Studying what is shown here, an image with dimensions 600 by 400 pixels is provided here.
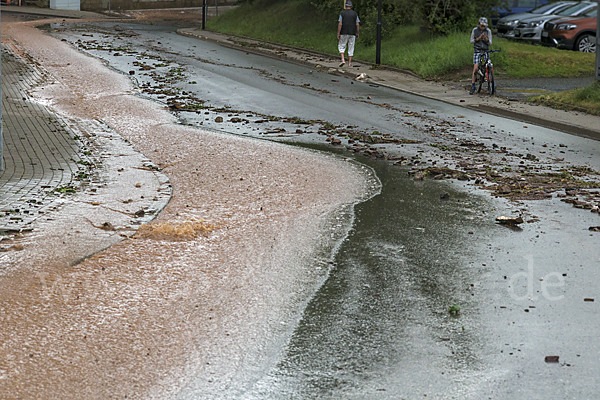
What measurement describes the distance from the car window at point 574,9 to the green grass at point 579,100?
11.3 metres

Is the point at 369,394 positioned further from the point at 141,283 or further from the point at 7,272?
the point at 7,272

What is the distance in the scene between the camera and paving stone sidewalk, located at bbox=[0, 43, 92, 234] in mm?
8102

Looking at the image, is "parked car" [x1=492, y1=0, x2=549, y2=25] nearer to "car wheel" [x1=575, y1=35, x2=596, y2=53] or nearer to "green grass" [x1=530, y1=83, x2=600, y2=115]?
"car wheel" [x1=575, y1=35, x2=596, y2=53]

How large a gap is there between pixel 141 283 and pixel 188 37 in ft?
94.7

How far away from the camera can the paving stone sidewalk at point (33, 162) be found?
8102 mm

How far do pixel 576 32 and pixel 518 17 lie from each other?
463cm

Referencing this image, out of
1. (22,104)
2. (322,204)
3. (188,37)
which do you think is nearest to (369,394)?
(322,204)

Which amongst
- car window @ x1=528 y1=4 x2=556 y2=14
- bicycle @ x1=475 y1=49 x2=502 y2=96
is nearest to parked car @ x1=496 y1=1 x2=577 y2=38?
car window @ x1=528 y1=4 x2=556 y2=14

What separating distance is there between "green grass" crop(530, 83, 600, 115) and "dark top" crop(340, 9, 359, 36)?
26.6 feet

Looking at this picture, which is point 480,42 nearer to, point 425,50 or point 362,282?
point 425,50

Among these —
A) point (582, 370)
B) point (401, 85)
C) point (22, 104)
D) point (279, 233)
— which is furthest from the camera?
point (401, 85)

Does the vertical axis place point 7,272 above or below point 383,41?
below

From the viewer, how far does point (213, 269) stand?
6.58 m

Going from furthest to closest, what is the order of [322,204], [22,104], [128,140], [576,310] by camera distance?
[22,104] → [128,140] → [322,204] → [576,310]
